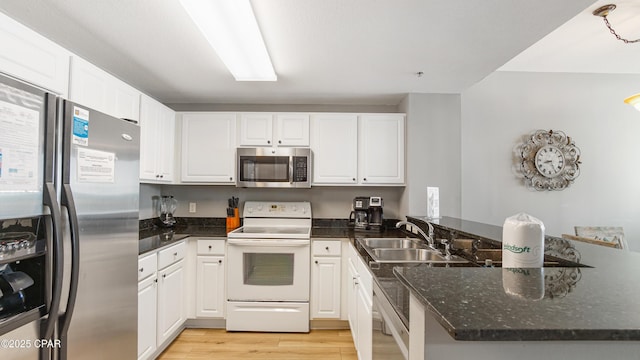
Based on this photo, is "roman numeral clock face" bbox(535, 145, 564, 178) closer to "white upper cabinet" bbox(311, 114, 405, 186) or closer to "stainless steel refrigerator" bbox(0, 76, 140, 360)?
"white upper cabinet" bbox(311, 114, 405, 186)

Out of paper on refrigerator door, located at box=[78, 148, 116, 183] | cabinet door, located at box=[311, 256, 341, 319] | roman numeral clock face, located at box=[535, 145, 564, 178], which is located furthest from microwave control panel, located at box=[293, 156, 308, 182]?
roman numeral clock face, located at box=[535, 145, 564, 178]

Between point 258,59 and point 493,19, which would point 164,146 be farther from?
point 493,19

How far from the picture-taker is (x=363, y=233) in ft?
9.53

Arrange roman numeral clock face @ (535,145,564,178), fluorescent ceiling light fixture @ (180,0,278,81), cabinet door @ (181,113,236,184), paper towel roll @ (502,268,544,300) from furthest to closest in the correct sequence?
1. roman numeral clock face @ (535,145,564,178)
2. cabinet door @ (181,113,236,184)
3. fluorescent ceiling light fixture @ (180,0,278,81)
4. paper towel roll @ (502,268,544,300)

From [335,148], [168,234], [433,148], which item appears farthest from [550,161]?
[168,234]

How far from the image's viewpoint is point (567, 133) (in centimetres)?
338

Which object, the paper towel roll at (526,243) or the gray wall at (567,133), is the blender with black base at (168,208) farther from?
the gray wall at (567,133)

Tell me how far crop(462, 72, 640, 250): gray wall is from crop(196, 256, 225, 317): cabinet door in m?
2.70

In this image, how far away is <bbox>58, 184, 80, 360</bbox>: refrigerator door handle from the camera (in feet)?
4.03

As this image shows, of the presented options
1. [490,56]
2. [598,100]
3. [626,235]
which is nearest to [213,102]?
[490,56]

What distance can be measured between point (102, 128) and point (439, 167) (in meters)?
2.70

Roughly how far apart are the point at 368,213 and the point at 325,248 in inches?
26.5

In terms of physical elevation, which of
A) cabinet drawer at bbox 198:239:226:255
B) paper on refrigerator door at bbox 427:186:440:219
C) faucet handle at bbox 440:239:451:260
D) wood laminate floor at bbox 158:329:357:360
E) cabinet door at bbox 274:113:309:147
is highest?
cabinet door at bbox 274:113:309:147

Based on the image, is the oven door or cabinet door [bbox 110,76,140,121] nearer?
cabinet door [bbox 110,76,140,121]
